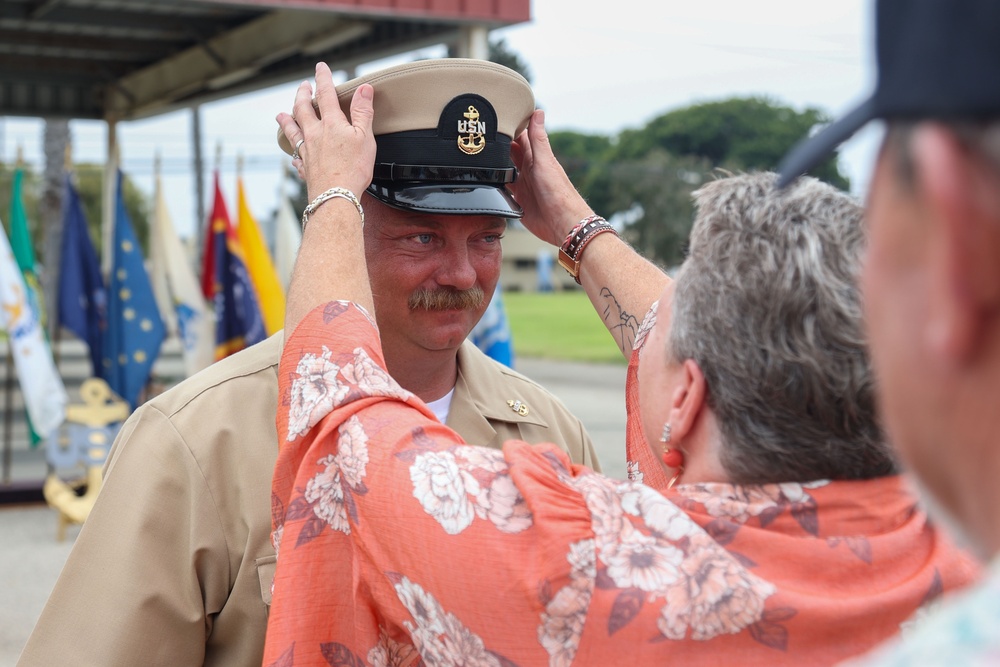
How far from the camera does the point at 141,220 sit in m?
34.1

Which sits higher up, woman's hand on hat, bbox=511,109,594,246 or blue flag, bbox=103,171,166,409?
woman's hand on hat, bbox=511,109,594,246

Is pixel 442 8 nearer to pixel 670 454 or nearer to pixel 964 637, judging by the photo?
pixel 670 454

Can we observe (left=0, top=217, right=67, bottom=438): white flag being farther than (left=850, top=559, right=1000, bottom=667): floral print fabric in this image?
Yes

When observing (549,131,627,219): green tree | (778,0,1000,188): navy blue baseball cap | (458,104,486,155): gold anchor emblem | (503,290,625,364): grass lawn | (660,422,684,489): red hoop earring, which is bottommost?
(503,290,625,364): grass lawn

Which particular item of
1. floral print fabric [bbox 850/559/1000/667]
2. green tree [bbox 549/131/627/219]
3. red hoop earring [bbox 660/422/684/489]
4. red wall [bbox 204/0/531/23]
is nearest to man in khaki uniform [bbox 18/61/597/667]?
red hoop earring [bbox 660/422/684/489]

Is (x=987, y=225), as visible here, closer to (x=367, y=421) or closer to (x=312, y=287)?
(x=367, y=421)

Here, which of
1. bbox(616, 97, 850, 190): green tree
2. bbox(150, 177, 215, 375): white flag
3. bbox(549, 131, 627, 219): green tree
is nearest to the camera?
bbox(150, 177, 215, 375): white flag

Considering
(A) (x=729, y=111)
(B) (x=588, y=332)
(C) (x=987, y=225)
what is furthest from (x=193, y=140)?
(A) (x=729, y=111)

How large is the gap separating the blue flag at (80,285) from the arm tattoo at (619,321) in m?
7.62

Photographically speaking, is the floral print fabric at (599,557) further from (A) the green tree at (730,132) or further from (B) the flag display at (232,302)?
(A) the green tree at (730,132)

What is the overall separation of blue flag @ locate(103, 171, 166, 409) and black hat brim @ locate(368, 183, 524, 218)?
6.77 m

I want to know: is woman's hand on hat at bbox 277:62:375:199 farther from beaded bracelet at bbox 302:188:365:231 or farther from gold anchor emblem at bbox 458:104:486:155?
gold anchor emblem at bbox 458:104:486:155

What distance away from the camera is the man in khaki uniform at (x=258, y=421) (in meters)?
2.08

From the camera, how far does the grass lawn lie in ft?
76.7
